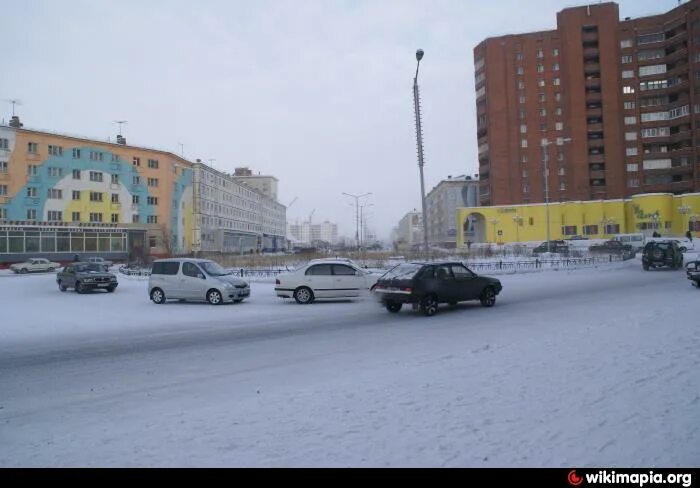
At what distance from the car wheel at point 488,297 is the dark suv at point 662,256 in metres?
19.4

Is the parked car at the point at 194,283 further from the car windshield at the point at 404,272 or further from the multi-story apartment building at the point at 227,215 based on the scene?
the multi-story apartment building at the point at 227,215

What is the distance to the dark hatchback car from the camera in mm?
13945

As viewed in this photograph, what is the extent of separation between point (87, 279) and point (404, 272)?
1703 cm

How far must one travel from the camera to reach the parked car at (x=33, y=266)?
4509 cm

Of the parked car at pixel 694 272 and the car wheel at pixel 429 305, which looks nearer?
the car wheel at pixel 429 305

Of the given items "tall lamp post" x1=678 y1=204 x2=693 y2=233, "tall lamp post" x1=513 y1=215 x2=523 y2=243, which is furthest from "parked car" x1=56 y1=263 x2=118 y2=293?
"tall lamp post" x1=678 y1=204 x2=693 y2=233

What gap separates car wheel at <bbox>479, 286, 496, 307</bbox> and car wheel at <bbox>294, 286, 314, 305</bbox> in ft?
20.3

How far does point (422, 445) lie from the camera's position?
434cm

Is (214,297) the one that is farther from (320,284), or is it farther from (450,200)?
(450,200)

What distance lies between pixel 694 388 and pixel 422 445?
145 inches

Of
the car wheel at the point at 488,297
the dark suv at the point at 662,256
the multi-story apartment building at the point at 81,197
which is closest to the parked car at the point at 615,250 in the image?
the dark suv at the point at 662,256

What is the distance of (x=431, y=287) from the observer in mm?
14117
